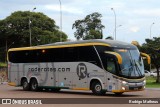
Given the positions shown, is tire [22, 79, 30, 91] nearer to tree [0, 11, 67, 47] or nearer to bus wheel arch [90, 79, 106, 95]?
bus wheel arch [90, 79, 106, 95]

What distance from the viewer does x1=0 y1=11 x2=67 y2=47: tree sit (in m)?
90.3

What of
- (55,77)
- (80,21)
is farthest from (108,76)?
(80,21)


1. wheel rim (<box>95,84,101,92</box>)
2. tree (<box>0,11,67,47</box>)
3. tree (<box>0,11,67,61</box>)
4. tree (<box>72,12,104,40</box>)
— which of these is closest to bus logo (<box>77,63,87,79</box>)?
wheel rim (<box>95,84,101,92</box>)

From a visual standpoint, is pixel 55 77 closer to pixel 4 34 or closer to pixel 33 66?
pixel 33 66

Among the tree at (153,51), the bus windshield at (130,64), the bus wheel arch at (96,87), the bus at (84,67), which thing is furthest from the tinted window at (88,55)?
the tree at (153,51)

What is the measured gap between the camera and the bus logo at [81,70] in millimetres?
26841

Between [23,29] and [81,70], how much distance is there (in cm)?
6671

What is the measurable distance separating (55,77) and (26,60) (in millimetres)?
3497

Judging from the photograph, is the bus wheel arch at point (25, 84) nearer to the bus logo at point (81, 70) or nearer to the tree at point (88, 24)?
the bus logo at point (81, 70)

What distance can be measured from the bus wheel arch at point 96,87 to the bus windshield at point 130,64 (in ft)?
5.95

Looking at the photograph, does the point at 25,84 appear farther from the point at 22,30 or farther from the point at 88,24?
the point at 88,24

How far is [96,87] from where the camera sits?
26.2 m

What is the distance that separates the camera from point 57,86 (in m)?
29.6

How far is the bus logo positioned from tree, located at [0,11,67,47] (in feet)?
199
